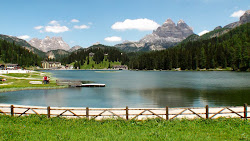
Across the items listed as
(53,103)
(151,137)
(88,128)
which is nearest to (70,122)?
(88,128)

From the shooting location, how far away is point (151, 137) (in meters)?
16.6

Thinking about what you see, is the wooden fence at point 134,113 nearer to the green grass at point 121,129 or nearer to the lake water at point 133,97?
the green grass at point 121,129

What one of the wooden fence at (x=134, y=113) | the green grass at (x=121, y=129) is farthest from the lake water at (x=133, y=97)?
the green grass at (x=121, y=129)

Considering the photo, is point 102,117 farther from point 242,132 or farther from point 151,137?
point 242,132

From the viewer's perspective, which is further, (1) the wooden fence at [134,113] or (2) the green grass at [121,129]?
(1) the wooden fence at [134,113]

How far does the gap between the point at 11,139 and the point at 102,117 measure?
9437 millimetres

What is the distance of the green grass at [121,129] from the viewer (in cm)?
1662

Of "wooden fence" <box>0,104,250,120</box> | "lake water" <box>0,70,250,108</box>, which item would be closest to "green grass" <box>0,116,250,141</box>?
"wooden fence" <box>0,104,250,120</box>

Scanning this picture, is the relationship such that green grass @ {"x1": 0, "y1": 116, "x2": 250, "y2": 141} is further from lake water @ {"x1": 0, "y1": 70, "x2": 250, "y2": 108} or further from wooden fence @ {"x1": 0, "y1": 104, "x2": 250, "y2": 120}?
lake water @ {"x1": 0, "y1": 70, "x2": 250, "y2": 108}

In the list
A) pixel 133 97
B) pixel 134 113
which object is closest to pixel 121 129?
pixel 134 113

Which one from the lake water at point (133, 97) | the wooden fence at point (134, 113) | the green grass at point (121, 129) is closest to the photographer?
the green grass at point (121, 129)

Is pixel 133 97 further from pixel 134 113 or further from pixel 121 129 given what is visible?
pixel 121 129

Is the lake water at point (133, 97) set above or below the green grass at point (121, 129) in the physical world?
below

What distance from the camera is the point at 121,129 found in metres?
18.9
